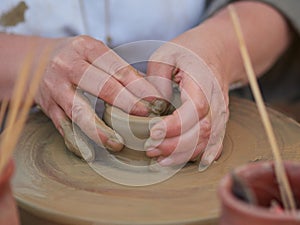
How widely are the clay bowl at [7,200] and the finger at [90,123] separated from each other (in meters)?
0.42

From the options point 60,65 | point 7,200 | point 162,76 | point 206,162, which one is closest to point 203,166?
point 206,162

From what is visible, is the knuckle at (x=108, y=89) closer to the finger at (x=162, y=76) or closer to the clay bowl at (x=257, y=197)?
the finger at (x=162, y=76)

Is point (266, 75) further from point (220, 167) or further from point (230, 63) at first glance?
point (220, 167)

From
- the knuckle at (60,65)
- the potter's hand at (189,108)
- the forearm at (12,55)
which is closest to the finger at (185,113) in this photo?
the potter's hand at (189,108)

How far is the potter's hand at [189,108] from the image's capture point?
1.11 m

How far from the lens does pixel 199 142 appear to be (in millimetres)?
1150

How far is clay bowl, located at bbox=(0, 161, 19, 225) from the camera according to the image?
67 cm

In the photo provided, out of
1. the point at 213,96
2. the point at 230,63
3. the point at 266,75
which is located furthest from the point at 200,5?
the point at 213,96

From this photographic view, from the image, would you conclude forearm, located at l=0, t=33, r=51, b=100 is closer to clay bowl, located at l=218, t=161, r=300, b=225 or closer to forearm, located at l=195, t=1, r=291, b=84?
forearm, located at l=195, t=1, r=291, b=84

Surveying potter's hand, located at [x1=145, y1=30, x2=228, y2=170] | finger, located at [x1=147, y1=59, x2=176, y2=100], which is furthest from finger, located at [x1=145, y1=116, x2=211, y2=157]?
finger, located at [x1=147, y1=59, x2=176, y2=100]

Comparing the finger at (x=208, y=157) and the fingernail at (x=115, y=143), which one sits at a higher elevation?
the fingernail at (x=115, y=143)

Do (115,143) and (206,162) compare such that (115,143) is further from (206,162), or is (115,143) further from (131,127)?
(206,162)

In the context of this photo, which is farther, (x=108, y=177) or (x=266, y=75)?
(x=266, y=75)

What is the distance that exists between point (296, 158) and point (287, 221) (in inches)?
22.0
